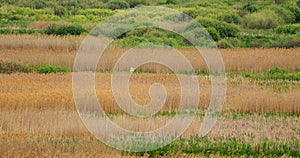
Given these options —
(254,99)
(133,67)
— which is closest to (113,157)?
(254,99)

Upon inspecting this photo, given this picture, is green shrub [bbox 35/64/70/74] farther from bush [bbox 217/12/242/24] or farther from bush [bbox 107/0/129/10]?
bush [bbox 107/0/129/10]

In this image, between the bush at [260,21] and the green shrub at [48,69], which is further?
the bush at [260,21]

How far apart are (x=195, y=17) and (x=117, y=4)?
18.2 meters

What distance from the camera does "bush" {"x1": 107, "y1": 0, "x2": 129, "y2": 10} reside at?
61869 millimetres

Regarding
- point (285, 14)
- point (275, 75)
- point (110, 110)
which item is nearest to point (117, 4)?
point (285, 14)

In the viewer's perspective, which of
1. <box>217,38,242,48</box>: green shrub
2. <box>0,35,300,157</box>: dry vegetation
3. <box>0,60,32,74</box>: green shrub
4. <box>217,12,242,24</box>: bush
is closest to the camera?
<box>0,35,300,157</box>: dry vegetation

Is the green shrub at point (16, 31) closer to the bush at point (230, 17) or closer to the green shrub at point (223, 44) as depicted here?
the green shrub at point (223, 44)

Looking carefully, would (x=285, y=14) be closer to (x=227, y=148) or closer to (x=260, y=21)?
(x=260, y=21)

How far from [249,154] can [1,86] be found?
8.41 m

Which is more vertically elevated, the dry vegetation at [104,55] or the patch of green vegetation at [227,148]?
the patch of green vegetation at [227,148]

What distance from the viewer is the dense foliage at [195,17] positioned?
34000 mm

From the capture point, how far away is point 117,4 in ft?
205

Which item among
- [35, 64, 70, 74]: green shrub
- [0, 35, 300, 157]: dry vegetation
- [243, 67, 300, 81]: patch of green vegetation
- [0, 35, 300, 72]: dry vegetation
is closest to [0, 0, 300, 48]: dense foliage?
[0, 35, 300, 72]: dry vegetation

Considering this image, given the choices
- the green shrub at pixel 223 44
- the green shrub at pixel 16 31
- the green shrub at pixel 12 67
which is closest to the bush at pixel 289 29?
the green shrub at pixel 223 44
